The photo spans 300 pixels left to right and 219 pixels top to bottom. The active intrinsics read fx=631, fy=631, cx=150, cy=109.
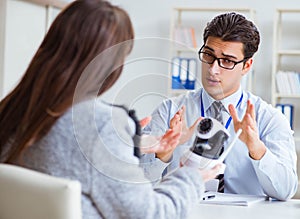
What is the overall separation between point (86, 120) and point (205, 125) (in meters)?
0.61

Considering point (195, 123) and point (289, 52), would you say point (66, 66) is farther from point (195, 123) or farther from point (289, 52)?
point (289, 52)

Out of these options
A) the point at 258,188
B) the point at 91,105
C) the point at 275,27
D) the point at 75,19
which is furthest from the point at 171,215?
the point at 275,27

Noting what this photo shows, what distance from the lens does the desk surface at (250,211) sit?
193 cm

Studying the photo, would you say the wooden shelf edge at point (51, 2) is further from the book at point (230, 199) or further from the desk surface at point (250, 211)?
the desk surface at point (250, 211)

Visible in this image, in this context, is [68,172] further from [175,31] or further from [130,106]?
[175,31]

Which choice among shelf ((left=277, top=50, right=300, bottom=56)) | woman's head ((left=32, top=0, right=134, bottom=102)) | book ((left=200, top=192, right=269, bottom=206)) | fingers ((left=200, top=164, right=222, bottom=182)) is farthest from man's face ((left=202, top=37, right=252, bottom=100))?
shelf ((left=277, top=50, right=300, bottom=56))

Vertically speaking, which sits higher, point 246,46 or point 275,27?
point 246,46

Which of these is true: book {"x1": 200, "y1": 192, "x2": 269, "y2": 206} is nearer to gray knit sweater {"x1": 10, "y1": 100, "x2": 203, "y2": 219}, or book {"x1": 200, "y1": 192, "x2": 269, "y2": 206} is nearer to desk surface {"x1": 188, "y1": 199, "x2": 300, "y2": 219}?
desk surface {"x1": 188, "y1": 199, "x2": 300, "y2": 219}

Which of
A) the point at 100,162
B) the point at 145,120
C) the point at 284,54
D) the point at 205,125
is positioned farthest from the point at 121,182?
the point at 284,54

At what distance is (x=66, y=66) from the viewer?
1.28 metres

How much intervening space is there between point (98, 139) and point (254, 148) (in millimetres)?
1109

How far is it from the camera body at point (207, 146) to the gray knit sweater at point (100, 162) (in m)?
0.25

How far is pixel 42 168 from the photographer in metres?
1.30

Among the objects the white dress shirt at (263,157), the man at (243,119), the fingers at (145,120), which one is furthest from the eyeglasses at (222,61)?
the fingers at (145,120)
